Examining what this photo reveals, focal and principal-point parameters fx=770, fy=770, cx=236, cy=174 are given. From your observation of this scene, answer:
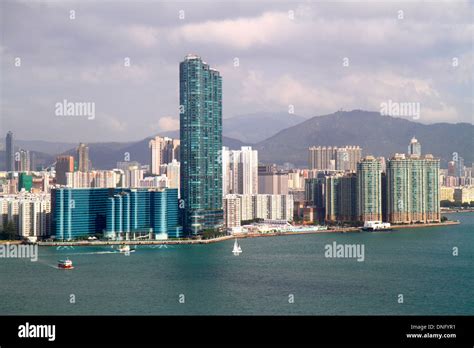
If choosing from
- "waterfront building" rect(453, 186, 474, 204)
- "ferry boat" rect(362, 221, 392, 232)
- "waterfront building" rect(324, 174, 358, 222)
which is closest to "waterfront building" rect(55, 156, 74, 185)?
"waterfront building" rect(324, 174, 358, 222)

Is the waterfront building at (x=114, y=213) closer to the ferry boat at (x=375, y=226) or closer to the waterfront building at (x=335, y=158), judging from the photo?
the ferry boat at (x=375, y=226)

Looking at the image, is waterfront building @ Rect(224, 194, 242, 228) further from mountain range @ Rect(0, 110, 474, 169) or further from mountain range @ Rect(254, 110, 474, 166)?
mountain range @ Rect(254, 110, 474, 166)

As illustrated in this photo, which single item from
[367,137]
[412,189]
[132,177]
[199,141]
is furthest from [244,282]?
[367,137]

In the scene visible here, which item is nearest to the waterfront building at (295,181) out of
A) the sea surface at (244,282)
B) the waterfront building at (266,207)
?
the waterfront building at (266,207)

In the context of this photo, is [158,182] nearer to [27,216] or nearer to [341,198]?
[341,198]

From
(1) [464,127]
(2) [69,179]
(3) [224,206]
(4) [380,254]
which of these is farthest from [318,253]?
(1) [464,127]
